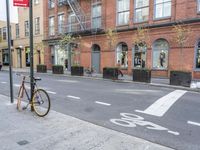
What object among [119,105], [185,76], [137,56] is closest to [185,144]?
[119,105]

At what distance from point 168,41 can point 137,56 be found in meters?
3.29

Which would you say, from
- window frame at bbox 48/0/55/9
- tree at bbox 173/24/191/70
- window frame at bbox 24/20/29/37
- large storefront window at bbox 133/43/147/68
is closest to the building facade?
window frame at bbox 24/20/29/37

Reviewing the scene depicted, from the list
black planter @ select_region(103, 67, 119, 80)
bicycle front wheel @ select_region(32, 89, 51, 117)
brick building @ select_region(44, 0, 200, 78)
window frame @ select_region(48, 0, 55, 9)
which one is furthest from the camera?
window frame @ select_region(48, 0, 55, 9)

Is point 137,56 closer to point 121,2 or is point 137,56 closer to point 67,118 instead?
point 121,2

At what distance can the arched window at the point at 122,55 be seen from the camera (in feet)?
66.9

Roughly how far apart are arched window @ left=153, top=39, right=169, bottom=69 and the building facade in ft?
50.6

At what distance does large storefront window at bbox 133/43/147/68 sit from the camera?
18803 mm

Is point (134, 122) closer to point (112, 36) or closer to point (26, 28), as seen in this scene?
point (112, 36)

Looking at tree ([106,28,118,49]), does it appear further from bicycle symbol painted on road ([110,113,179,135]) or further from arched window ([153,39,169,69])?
bicycle symbol painted on road ([110,113,179,135])

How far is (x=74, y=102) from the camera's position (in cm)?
804

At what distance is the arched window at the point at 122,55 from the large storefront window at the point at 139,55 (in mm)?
993

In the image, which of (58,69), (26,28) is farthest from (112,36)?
(26,28)

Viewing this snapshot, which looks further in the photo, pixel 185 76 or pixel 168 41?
pixel 168 41

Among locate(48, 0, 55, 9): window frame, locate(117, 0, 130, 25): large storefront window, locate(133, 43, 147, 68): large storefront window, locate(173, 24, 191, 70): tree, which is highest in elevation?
locate(48, 0, 55, 9): window frame
